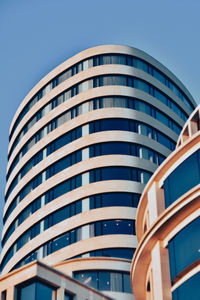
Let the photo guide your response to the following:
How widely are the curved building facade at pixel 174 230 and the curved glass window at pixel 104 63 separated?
38.6 meters

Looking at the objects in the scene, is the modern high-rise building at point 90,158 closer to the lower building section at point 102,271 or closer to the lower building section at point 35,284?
the lower building section at point 102,271

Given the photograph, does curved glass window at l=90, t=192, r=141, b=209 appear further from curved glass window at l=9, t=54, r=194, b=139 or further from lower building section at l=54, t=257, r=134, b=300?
curved glass window at l=9, t=54, r=194, b=139

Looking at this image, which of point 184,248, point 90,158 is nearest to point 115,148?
point 90,158

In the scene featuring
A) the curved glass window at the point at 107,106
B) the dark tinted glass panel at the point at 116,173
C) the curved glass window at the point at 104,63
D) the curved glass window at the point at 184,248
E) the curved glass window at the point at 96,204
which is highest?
the curved glass window at the point at 104,63

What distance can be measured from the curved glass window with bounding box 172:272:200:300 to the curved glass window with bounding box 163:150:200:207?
466 cm

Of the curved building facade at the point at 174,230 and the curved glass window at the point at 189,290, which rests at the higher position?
the curved building facade at the point at 174,230

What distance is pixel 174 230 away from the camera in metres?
33.2

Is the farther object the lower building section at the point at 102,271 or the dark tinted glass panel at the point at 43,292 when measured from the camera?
the lower building section at the point at 102,271

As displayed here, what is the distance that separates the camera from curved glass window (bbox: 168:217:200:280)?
31172 millimetres

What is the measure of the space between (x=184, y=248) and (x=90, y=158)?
35817 millimetres

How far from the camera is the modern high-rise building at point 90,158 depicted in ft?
204

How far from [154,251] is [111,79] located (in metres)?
40.0

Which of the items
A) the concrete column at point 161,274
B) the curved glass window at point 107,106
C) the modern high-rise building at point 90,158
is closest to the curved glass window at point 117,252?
the modern high-rise building at point 90,158

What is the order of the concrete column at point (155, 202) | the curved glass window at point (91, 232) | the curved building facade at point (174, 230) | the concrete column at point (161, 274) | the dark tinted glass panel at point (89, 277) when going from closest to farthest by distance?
the curved building facade at point (174, 230) → the concrete column at point (161, 274) → the concrete column at point (155, 202) → the dark tinted glass panel at point (89, 277) → the curved glass window at point (91, 232)
